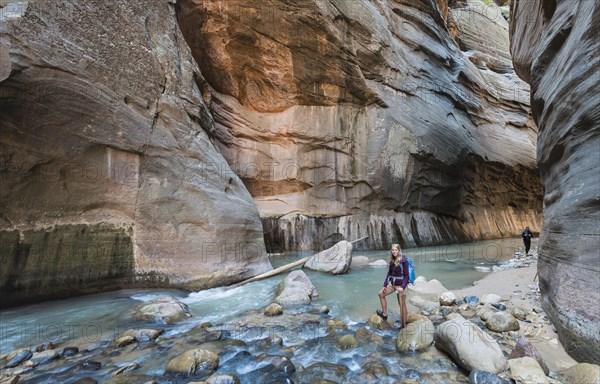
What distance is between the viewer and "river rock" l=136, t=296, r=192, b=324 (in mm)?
5402

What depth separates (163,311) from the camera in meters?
5.55

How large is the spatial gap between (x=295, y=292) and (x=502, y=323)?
3776 millimetres

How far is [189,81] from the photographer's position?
959 cm

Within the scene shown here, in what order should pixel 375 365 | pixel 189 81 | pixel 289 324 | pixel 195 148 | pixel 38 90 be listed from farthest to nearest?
pixel 189 81 → pixel 195 148 → pixel 38 90 → pixel 289 324 → pixel 375 365

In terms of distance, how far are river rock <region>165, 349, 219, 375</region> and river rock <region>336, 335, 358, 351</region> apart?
5.49 feet

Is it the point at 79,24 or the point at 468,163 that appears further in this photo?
the point at 468,163

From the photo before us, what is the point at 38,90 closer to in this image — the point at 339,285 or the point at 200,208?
the point at 200,208

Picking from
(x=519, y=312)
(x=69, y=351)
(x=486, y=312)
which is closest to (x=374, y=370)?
(x=486, y=312)

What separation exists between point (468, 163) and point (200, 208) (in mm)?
17469

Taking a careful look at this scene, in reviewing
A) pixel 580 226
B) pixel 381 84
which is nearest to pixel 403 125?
pixel 381 84

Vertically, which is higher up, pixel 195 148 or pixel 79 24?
pixel 79 24

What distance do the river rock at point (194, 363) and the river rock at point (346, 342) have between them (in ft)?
5.49

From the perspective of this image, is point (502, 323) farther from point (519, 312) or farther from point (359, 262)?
point (359, 262)

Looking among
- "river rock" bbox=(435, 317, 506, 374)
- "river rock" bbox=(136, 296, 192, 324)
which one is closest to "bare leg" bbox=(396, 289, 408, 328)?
"river rock" bbox=(435, 317, 506, 374)
